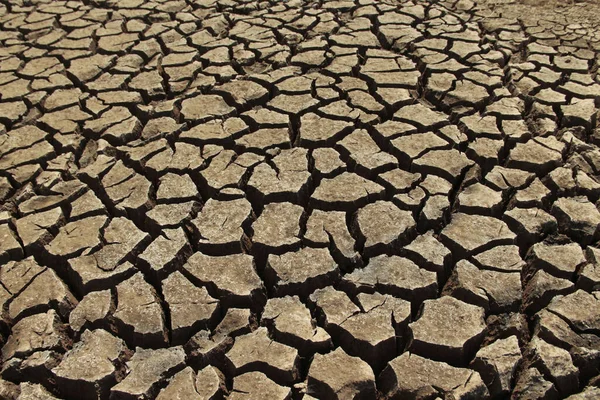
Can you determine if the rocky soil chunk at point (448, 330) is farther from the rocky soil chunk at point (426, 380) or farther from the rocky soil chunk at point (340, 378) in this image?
the rocky soil chunk at point (340, 378)

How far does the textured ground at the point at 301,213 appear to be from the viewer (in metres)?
1.86

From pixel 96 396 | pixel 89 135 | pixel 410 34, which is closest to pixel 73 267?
pixel 96 396

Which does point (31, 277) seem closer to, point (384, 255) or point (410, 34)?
point (384, 255)

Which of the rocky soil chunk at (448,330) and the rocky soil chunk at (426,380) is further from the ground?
the rocky soil chunk at (448,330)

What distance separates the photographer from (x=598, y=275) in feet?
6.85

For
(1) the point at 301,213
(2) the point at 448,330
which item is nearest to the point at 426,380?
(2) the point at 448,330

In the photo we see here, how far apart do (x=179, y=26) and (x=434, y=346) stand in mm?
2918

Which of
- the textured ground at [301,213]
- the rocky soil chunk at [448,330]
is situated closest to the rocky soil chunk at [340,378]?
the textured ground at [301,213]

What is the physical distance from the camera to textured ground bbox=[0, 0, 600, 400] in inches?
73.1

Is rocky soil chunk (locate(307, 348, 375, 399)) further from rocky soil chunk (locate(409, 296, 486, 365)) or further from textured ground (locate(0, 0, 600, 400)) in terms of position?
rocky soil chunk (locate(409, 296, 486, 365))

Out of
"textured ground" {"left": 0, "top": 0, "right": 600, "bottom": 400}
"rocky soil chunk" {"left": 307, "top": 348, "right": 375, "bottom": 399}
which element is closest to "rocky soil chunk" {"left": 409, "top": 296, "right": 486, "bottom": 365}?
"textured ground" {"left": 0, "top": 0, "right": 600, "bottom": 400}

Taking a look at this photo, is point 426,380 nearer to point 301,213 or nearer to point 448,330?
point 448,330

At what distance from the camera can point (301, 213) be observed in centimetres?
241

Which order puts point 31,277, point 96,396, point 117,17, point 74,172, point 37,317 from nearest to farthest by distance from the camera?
point 96,396 < point 37,317 < point 31,277 < point 74,172 < point 117,17
